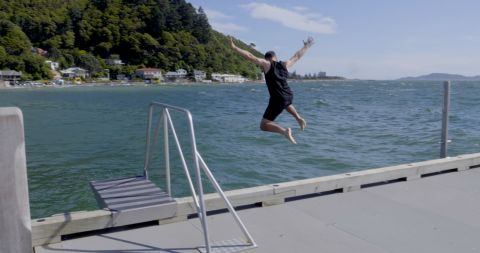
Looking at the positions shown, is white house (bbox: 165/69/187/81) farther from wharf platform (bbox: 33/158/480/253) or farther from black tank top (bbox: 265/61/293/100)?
wharf platform (bbox: 33/158/480/253)

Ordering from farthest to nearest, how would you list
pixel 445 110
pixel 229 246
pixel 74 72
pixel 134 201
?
1. pixel 74 72
2. pixel 445 110
3. pixel 134 201
4. pixel 229 246

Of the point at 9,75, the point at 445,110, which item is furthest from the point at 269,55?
the point at 9,75

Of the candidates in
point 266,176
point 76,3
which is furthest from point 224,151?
point 76,3

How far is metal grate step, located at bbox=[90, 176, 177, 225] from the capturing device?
511cm

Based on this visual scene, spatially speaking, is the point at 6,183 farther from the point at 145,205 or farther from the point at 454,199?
the point at 454,199

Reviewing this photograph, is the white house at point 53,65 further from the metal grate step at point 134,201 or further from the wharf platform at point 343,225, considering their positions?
the wharf platform at point 343,225

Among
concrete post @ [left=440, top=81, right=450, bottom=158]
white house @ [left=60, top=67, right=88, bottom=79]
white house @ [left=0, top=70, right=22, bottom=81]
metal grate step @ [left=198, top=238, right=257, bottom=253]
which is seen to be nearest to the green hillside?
white house @ [left=60, top=67, right=88, bottom=79]

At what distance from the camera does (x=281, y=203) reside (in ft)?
20.1

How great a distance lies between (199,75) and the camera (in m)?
186

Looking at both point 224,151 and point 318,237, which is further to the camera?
point 224,151

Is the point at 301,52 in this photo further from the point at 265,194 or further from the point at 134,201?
the point at 134,201

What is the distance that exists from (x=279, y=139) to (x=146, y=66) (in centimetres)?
16660

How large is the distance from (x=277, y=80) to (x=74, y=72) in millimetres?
161614

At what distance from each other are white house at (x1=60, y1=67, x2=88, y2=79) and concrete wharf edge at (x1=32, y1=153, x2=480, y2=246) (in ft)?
522
